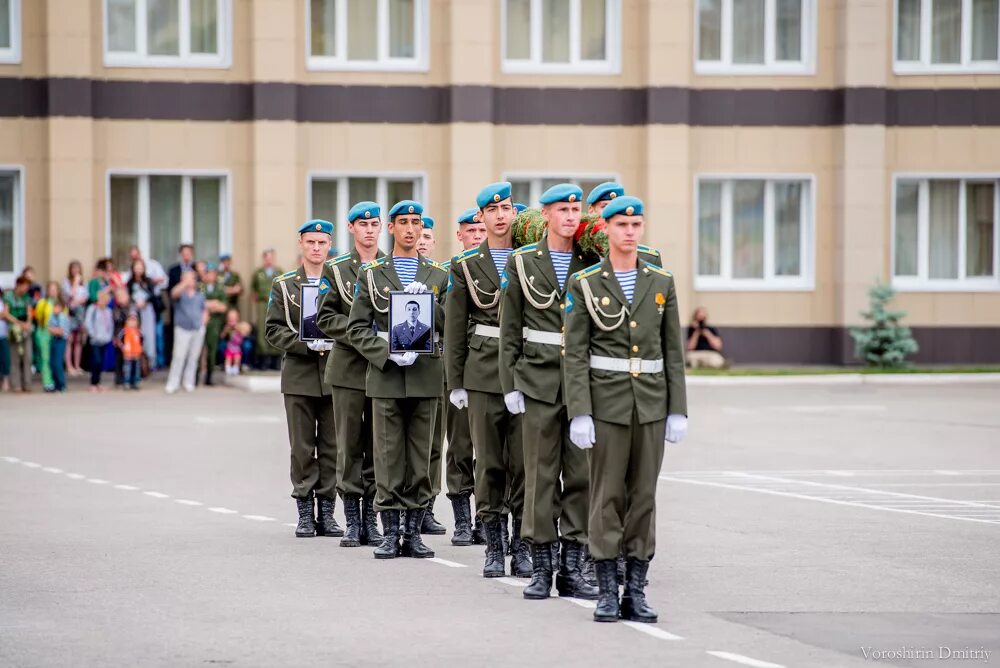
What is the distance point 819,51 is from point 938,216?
156 inches

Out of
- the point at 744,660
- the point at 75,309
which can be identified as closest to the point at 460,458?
the point at 744,660

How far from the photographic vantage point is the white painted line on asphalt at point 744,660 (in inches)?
318

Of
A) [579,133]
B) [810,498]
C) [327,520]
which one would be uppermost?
[579,133]

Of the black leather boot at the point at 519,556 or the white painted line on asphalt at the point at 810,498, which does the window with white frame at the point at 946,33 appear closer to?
the white painted line on asphalt at the point at 810,498

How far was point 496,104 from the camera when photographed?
33062 millimetres

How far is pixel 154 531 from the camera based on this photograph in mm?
12930

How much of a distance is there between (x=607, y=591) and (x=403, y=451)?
2932 mm

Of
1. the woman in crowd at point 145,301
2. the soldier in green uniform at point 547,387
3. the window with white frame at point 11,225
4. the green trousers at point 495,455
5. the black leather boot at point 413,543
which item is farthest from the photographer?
the window with white frame at point 11,225

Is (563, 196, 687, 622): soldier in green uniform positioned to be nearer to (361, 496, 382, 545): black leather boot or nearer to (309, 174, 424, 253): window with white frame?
(361, 496, 382, 545): black leather boot

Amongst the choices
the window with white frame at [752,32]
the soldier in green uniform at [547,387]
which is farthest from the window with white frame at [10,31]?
the soldier in green uniform at [547,387]

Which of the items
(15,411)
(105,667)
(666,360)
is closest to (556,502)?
(666,360)

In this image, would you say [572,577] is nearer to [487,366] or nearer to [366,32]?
[487,366]

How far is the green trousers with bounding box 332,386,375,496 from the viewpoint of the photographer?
12.4 meters

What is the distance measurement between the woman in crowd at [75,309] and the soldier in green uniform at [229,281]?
2.36 metres
